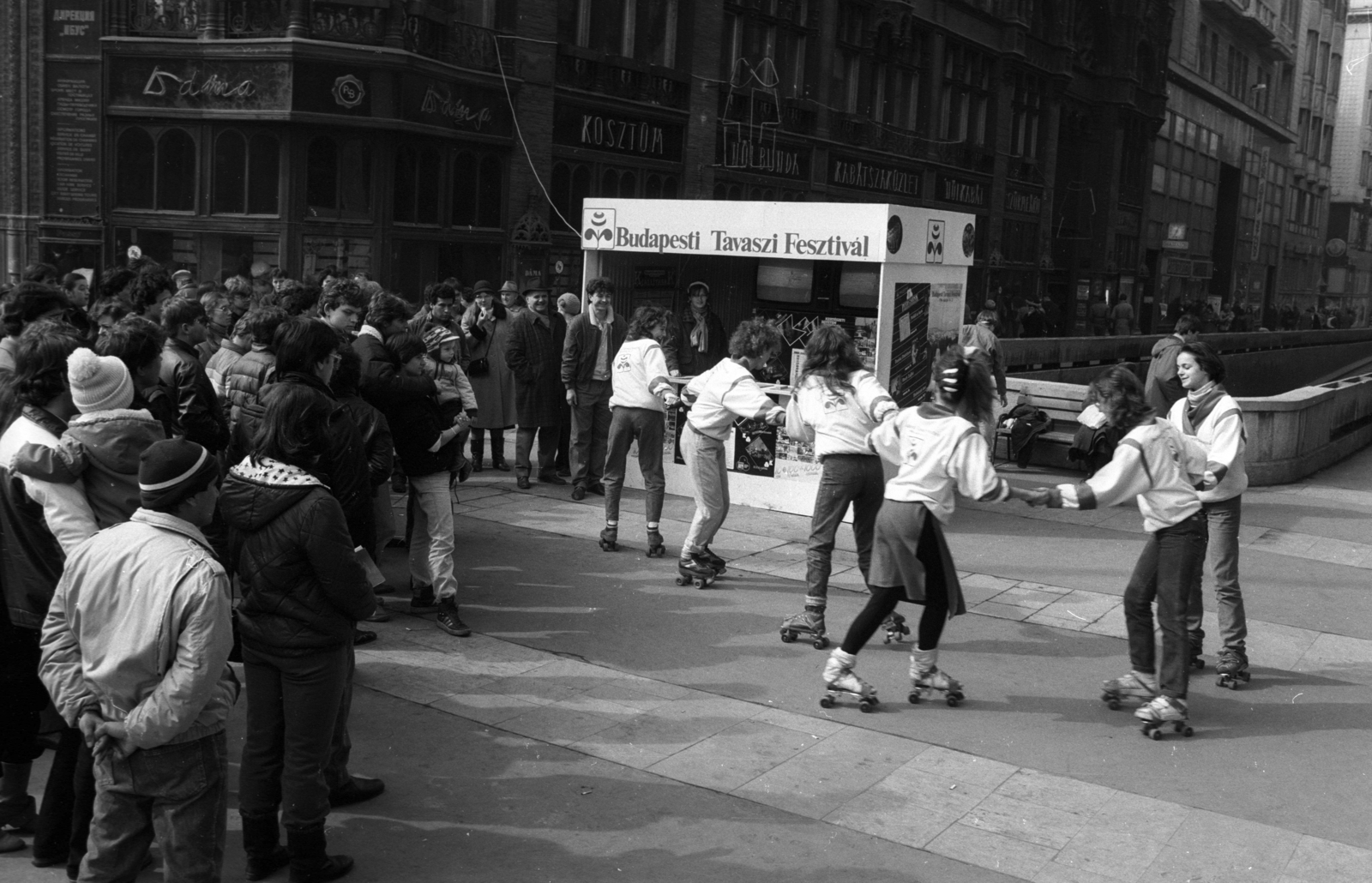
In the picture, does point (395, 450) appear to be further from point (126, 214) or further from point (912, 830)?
point (126, 214)

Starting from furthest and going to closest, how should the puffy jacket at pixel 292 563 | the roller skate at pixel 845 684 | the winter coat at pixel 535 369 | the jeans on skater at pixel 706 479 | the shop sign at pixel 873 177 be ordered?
the shop sign at pixel 873 177, the winter coat at pixel 535 369, the jeans on skater at pixel 706 479, the roller skate at pixel 845 684, the puffy jacket at pixel 292 563

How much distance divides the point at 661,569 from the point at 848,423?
8.36 ft

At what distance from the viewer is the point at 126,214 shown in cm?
1850

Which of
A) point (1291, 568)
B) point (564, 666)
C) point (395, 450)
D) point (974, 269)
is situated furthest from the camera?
point (974, 269)

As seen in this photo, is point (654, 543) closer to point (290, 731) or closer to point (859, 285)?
point (859, 285)

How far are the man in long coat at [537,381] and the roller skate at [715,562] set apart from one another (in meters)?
3.44

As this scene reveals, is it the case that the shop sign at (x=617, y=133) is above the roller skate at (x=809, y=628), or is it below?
above

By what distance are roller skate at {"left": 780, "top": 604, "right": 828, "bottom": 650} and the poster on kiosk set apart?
3657mm

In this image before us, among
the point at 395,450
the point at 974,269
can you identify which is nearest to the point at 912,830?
the point at 395,450

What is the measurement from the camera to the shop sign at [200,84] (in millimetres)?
17953

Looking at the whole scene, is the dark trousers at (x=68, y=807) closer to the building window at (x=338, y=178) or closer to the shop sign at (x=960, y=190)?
the building window at (x=338, y=178)

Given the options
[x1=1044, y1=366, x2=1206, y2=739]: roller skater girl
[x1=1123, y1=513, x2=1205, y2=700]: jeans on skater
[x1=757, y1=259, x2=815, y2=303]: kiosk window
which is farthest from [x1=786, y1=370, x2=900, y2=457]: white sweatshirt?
[x1=757, y1=259, x2=815, y2=303]: kiosk window

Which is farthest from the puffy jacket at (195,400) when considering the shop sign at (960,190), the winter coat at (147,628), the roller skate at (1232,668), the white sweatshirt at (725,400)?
the shop sign at (960,190)

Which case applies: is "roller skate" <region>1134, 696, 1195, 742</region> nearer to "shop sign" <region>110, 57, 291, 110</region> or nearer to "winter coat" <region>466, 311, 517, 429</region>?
"winter coat" <region>466, 311, 517, 429</region>
